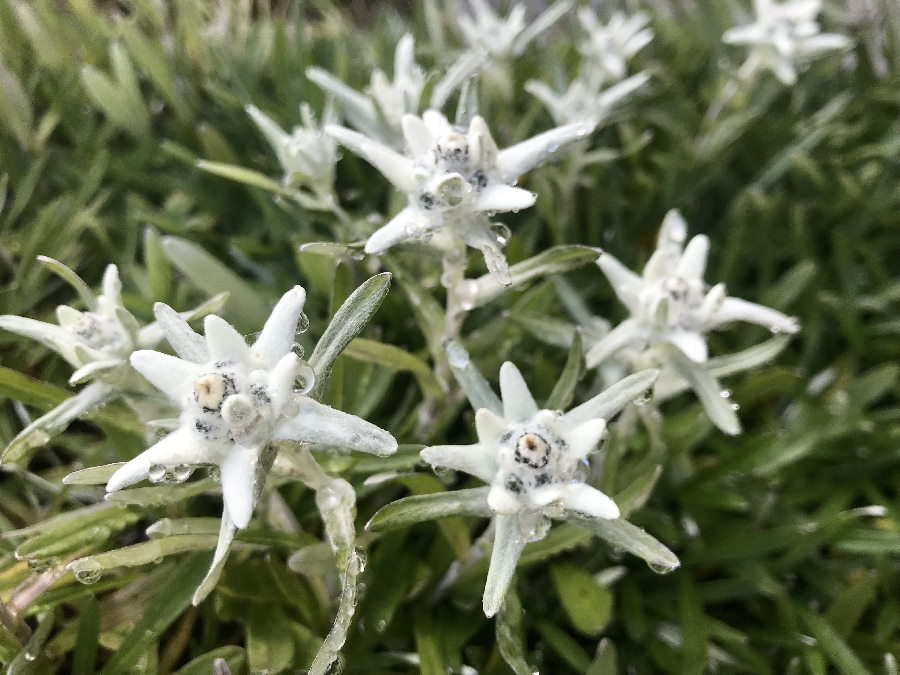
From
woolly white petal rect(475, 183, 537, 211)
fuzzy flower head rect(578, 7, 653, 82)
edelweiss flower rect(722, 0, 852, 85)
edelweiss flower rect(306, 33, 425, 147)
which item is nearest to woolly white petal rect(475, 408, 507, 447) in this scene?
woolly white petal rect(475, 183, 537, 211)

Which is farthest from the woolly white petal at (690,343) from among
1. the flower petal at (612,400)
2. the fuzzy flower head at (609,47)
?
the fuzzy flower head at (609,47)

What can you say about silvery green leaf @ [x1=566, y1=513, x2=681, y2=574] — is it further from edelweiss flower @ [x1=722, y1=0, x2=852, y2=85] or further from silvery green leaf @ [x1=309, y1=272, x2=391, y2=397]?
edelweiss flower @ [x1=722, y1=0, x2=852, y2=85]

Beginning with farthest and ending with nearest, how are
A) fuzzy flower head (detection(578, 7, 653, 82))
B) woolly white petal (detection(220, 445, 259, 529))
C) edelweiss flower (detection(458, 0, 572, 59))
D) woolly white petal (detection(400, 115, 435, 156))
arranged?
edelweiss flower (detection(458, 0, 572, 59)) < fuzzy flower head (detection(578, 7, 653, 82)) < woolly white petal (detection(400, 115, 435, 156)) < woolly white petal (detection(220, 445, 259, 529))

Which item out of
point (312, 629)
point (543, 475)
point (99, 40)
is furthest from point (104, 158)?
point (543, 475)

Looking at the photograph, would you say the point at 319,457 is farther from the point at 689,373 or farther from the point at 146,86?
the point at 146,86

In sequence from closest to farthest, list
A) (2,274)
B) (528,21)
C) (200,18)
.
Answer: (2,274), (200,18), (528,21)

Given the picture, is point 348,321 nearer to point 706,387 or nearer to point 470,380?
point 470,380

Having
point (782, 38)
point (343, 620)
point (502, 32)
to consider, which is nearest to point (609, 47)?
point (502, 32)

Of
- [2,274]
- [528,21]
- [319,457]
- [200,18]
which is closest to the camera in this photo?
[319,457]
